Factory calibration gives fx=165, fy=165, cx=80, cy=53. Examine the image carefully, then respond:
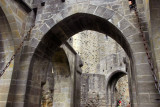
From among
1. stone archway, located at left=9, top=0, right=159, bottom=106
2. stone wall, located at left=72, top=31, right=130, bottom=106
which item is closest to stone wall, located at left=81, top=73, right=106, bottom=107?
stone wall, located at left=72, top=31, right=130, bottom=106

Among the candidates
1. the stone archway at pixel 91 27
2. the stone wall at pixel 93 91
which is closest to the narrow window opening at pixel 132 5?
the stone archway at pixel 91 27

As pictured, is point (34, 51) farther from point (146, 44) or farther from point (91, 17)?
point (146, 44)

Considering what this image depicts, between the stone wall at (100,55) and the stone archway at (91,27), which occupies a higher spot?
the stone wall at (100,55)

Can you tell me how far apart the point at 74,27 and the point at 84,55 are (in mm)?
11180

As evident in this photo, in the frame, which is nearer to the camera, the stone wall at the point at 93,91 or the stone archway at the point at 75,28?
the stone archway at the point at 75,28

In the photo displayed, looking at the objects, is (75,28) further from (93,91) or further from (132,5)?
(93,91)

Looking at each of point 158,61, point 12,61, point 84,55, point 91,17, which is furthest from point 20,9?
point 84,55

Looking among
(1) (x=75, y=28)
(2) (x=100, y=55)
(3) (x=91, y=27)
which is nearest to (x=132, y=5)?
(3) (x=91, y=27)

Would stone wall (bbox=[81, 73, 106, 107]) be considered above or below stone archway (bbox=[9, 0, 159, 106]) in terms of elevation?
below

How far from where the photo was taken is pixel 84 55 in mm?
16266

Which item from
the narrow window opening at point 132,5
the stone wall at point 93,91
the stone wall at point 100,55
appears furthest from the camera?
the stone wall at point 100,55

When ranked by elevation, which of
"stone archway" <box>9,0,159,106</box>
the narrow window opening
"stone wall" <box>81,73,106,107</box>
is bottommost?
"stone wall" <box>81,73,106,107</box>

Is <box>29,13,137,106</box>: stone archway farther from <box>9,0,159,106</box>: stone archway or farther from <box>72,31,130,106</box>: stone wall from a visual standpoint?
<box>72,31,130,106</box>: stone wall

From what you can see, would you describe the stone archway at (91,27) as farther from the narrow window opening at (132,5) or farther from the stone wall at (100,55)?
the stone wall at (100,55)
